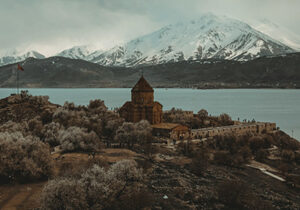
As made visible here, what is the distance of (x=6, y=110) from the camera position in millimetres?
47219

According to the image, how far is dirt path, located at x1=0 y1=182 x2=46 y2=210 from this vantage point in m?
15.4

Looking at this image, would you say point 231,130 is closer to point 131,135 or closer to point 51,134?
point 131,135

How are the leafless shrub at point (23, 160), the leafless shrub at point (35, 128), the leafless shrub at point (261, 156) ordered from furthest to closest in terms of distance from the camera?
the leafless shrub at point (261, 156), the leafless shrub at point (35, 128), the leafless shrub at point (23, 160)

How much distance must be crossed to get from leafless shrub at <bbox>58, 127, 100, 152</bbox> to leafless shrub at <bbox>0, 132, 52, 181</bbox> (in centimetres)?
610

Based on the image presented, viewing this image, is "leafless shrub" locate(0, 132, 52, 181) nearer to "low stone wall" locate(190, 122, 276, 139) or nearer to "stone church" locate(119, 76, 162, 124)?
"stone church" locate(119, 76, 162, 124)

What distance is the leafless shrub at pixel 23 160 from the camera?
63.0 feet

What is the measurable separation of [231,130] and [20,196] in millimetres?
36741

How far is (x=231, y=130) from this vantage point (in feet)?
156

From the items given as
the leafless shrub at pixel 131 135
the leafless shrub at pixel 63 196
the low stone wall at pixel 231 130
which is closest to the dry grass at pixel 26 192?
the leafless shrub at pixel 63 196

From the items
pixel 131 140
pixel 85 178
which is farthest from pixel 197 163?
pixel 85 178

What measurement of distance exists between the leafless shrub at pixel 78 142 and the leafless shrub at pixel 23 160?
610 cm

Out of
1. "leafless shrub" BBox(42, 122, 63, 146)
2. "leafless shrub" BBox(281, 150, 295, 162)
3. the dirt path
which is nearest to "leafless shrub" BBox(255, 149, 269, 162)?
"leafless shrub" BBox(281, 150, 295, 162)

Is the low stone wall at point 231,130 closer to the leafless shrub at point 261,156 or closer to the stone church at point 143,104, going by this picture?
the stone church at point 143,104

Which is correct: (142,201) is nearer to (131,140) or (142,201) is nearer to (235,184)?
(235,184)
